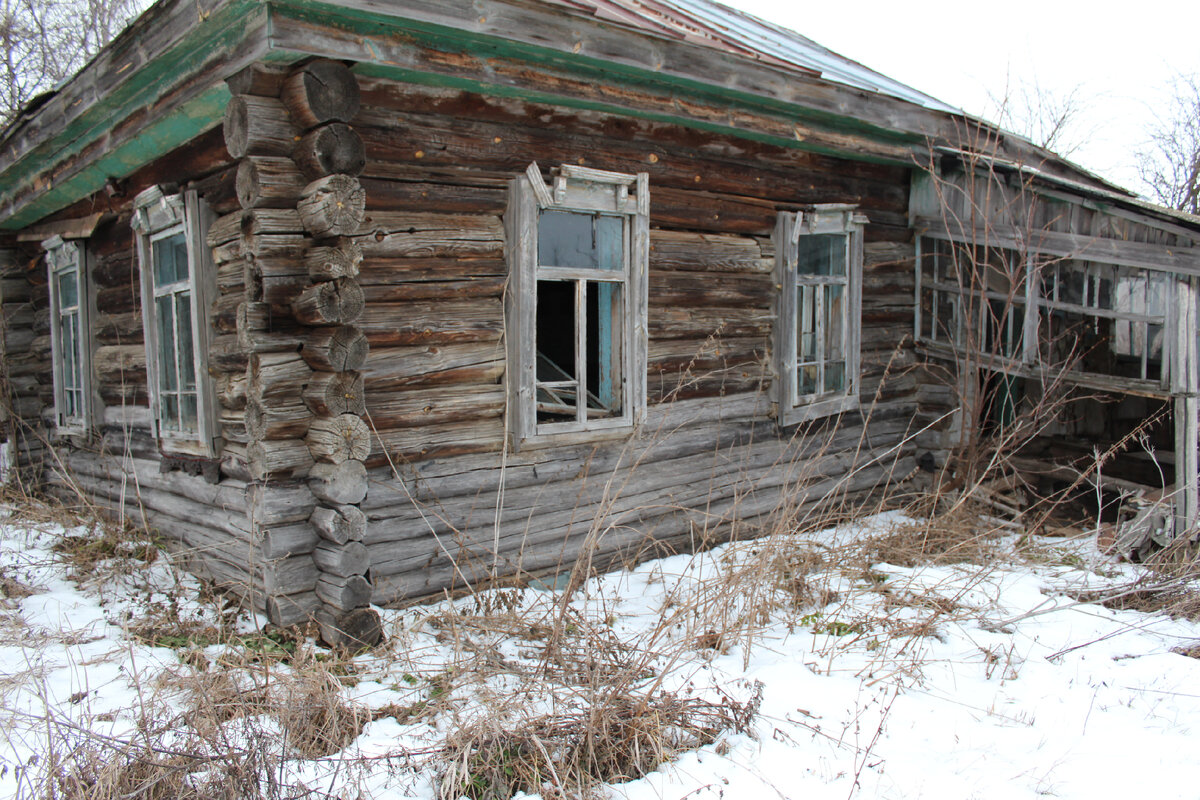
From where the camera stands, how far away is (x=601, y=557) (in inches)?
199

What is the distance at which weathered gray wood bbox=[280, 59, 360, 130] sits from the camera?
11.9 ft

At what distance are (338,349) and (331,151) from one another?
91 cm

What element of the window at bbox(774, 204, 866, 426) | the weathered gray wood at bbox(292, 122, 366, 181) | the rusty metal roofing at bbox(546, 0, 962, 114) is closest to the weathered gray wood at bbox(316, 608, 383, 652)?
the weathered gray wood at bbox(292, 122, 366, 181)

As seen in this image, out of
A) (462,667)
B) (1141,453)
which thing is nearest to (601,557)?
(462,667)

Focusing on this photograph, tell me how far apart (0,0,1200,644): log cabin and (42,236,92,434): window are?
3 centimetres

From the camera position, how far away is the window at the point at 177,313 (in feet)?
14.8

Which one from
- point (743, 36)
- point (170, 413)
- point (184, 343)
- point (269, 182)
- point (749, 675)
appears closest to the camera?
point (749, 675)

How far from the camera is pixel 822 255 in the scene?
632cm

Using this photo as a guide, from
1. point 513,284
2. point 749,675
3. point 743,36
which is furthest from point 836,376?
point 749,675

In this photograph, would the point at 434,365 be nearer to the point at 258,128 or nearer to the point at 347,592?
the point at 347,592

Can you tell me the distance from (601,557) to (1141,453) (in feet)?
16.5

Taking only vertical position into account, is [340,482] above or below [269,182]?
below

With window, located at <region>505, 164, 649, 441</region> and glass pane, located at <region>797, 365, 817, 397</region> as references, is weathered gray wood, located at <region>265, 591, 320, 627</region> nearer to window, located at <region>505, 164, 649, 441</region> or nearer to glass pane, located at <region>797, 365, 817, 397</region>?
window, located at <region>505, 164, 649, 441</region>

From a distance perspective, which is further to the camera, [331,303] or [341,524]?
[341,524]
